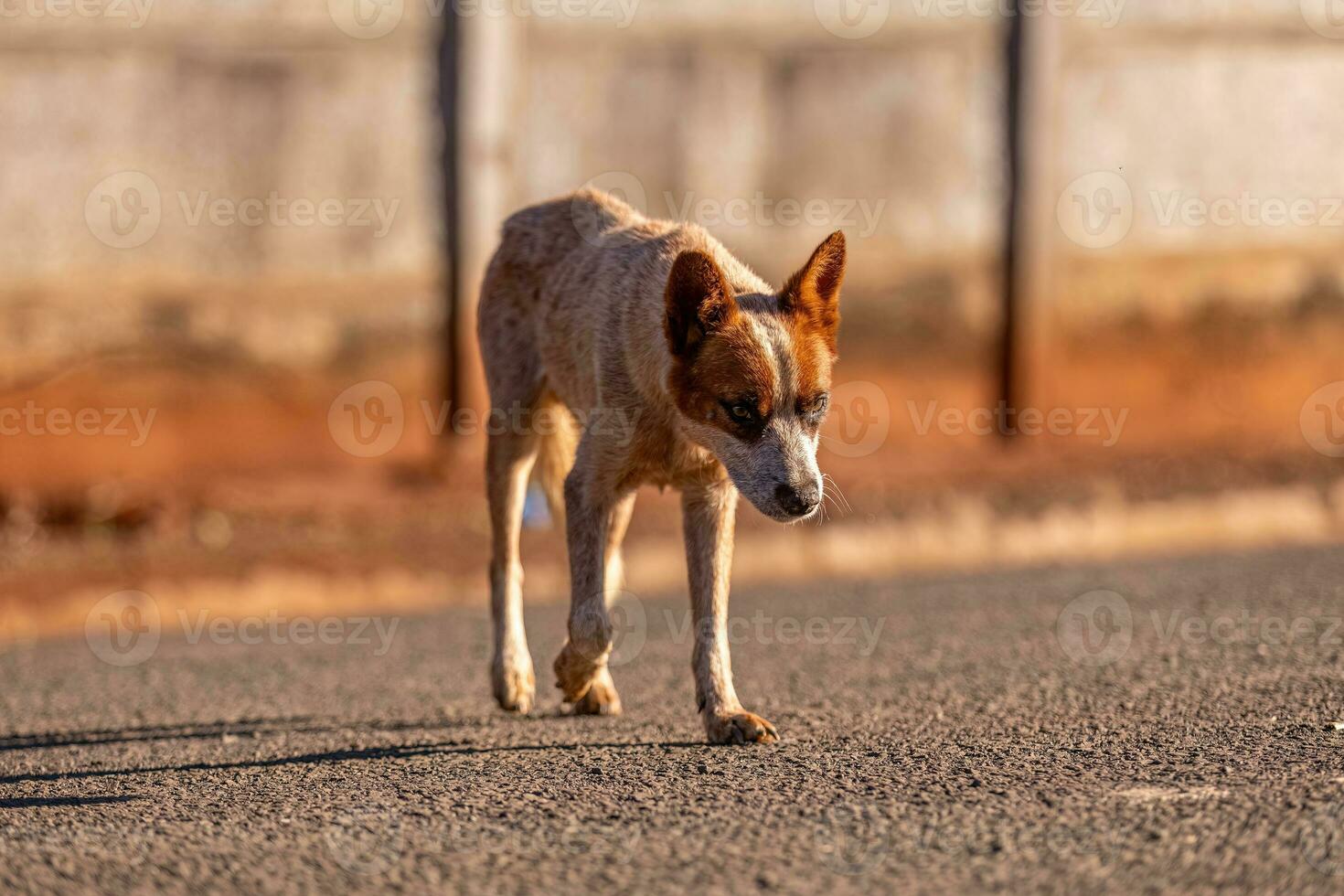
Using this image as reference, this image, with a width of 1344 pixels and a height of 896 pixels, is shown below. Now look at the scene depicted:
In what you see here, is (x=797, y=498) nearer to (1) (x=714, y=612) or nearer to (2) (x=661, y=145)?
(1) (x=714, y=612)

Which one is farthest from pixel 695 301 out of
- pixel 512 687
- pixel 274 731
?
pixel 274 731

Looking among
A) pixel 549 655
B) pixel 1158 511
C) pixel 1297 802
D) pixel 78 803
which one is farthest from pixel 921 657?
pixel 1158 511

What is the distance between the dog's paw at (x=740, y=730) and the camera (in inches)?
217

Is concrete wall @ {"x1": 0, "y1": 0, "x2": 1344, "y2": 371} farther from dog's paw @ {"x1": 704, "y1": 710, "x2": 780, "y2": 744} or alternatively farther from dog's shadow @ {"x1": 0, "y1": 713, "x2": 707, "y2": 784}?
dog's paw @ {"x1": 704, "y1": 710, "x2": 780, "y2": 744}

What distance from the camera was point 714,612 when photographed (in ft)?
19.1

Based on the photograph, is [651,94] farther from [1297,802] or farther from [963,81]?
[1297,802]

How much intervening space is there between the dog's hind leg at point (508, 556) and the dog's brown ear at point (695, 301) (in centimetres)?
159

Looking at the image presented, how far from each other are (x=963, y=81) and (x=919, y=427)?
2684mm

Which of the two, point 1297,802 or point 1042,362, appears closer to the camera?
point 1297,802

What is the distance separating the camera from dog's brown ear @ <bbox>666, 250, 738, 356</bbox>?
17.8 feet

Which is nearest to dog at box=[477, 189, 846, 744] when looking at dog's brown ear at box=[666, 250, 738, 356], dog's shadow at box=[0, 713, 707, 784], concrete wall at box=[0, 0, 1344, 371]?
dog's brown ear at box=[666, 250, 738, 356]

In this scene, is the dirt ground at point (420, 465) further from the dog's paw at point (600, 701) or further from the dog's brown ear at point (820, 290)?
the dog's brown ear at point (820, 290)

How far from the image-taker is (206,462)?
12.3 m

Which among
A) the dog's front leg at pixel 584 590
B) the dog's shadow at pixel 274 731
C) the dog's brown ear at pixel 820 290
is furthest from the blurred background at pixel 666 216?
the dog's brown ear at pixel 820 290
